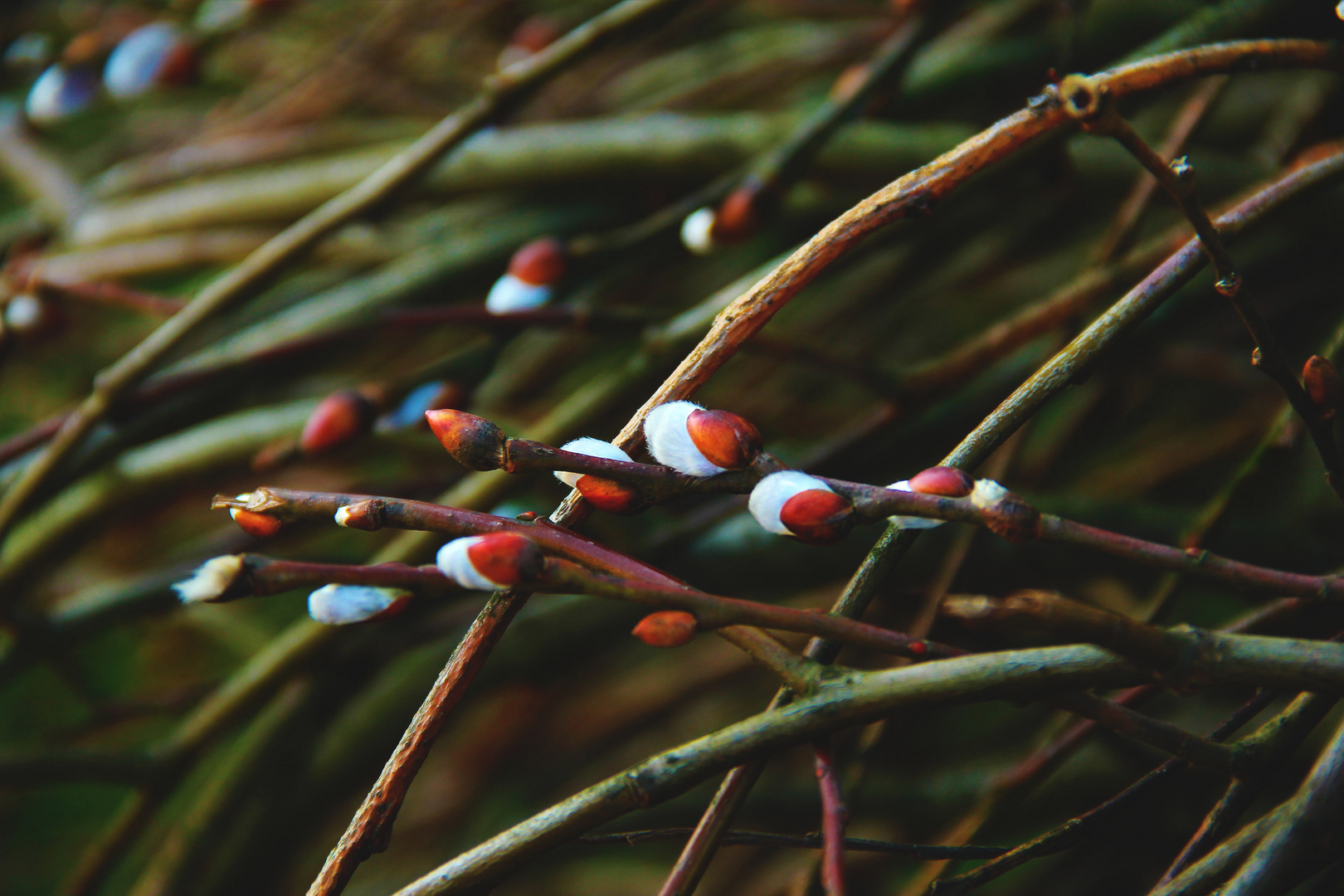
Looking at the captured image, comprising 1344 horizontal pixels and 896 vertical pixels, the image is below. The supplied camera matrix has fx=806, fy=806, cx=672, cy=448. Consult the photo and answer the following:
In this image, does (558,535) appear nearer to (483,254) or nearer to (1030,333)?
(1030,333)

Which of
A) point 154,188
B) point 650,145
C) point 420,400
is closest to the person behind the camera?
point 420,400

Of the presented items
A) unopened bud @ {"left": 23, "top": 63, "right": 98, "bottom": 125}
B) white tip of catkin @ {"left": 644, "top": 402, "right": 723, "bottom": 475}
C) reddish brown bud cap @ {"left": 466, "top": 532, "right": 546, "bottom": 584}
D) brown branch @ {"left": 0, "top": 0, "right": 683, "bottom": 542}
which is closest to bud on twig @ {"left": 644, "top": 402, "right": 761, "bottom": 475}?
white tip of catkin @ {"left": 644, "top": 402, "right": 723, "bottom": 475}

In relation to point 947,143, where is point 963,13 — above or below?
above

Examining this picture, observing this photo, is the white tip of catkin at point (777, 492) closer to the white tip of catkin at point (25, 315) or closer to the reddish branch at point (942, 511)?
the reddish branch at point (942, 511)

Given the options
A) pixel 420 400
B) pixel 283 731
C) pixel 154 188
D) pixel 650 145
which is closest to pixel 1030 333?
pixel 650 145

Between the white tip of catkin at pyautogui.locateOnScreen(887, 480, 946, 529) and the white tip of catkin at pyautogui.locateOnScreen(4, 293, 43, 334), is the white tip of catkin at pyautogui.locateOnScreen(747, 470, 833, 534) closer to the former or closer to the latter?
the white tip of catkin at pyautogui.locateOnScreen(887, 480, 946, 529)

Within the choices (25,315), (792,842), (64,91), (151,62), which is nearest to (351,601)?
(792,842)
